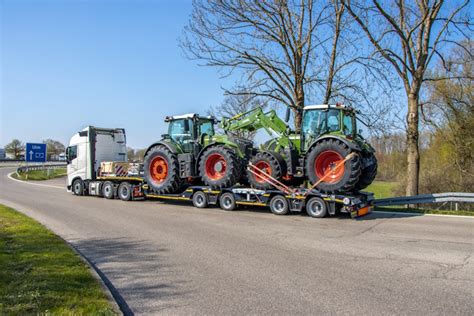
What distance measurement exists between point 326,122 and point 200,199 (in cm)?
512

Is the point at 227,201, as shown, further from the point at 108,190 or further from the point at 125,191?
the point at 108,190

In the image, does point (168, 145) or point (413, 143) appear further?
point (413, 143)

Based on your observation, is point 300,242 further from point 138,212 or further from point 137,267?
point 138,212

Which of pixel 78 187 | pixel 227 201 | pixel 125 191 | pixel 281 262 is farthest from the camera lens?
pixel 78 187

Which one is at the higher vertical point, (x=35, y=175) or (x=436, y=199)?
(x=436, y=199)

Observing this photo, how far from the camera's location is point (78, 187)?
20391 millimetres

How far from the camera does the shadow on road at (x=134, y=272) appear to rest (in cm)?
530

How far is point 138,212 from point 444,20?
13.7 meters

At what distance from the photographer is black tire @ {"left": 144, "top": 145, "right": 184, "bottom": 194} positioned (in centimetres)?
1569

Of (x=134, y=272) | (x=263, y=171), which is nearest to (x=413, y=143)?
(x=263, y=171)

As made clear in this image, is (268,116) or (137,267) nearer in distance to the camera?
(137,267)

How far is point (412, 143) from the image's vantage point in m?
16.7

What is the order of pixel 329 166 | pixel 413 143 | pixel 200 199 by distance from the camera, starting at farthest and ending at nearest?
pixel 413 143, pixel 200 199, pixel 329 166

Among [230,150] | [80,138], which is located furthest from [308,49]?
[80,138]
